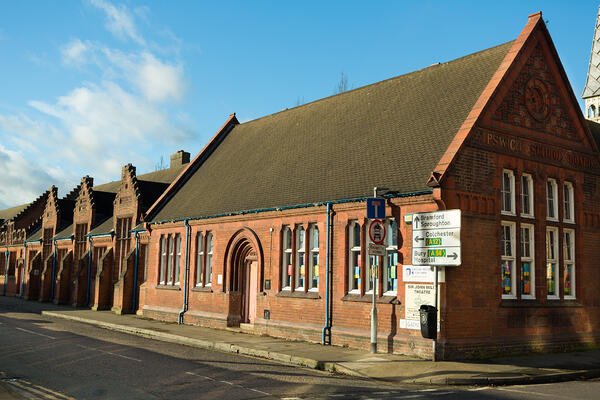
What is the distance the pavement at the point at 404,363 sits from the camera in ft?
44.8

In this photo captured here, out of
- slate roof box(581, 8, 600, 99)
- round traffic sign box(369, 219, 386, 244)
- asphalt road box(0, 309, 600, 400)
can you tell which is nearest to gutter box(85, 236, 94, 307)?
asphalt road box(0, 309, 600, 400)

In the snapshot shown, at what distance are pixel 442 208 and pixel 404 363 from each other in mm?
4240

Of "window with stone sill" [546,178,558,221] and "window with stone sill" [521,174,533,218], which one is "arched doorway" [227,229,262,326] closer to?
"window with stone sill" [521,174,533,218]

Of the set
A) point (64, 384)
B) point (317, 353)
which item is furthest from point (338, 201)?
point (64, 384)

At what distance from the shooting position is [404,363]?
1527cm

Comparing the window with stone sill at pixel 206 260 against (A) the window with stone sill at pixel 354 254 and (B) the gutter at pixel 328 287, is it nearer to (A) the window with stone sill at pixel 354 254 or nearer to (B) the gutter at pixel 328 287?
(B) the gutter at pixel 328 287

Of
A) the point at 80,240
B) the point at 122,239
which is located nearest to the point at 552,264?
the point at 122,239

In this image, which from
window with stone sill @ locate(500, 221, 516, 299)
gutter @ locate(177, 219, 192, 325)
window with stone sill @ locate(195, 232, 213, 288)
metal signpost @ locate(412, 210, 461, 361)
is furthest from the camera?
gutter @ locate(177, 219, 192, 325)

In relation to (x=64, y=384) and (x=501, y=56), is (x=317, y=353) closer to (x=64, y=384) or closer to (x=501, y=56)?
(x=64, y=384)

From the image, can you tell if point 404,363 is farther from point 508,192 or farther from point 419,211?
point 508,192

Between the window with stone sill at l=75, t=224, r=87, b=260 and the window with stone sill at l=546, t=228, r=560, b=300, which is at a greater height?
the window with stone sill at l=75, t=224, r=87, b=260

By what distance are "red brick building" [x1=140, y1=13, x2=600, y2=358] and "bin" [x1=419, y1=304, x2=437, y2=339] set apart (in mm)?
393

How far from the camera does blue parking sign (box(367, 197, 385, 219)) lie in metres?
16.9

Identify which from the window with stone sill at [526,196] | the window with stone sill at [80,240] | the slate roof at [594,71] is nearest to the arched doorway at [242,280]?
the window with stone sill at [526,196]
